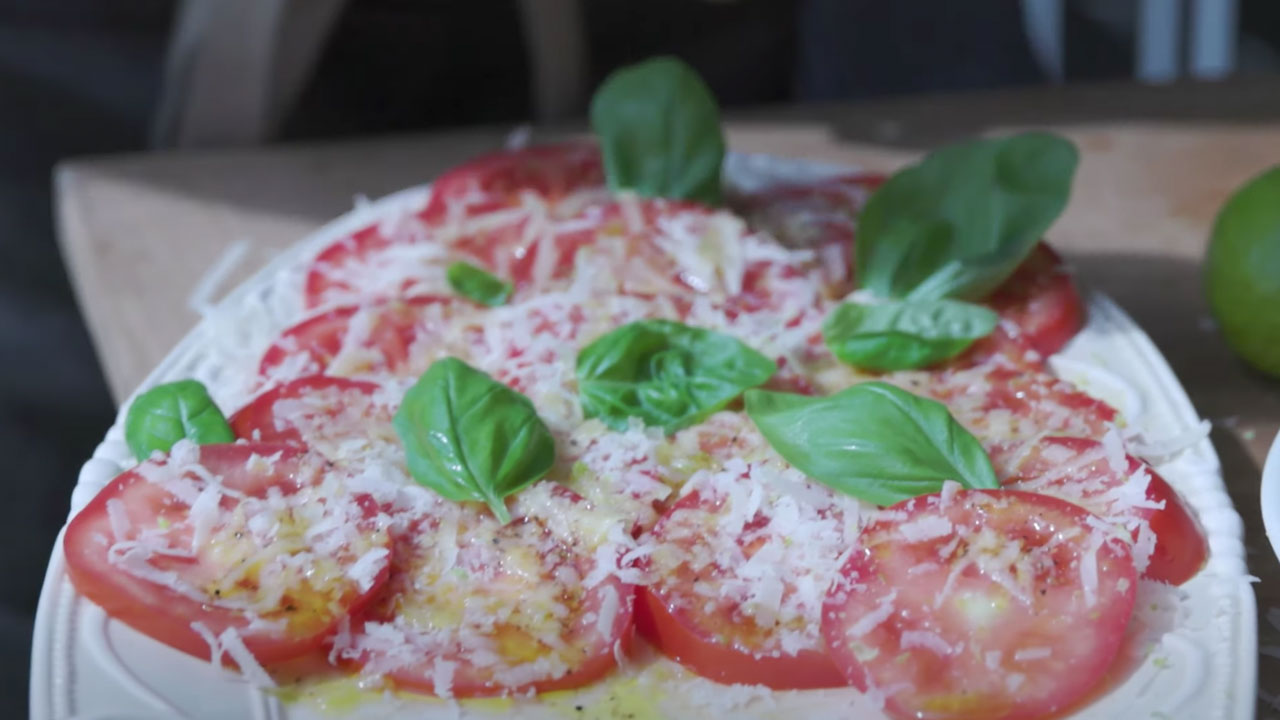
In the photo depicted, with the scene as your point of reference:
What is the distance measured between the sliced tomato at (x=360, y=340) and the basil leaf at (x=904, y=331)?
0.47 metres

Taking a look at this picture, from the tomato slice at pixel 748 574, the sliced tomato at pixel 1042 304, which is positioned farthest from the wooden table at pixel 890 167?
the tomato slice at pixel 748 574

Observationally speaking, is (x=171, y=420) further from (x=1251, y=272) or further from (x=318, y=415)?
(x=1251, y=272)

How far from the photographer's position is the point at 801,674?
0.92 meters

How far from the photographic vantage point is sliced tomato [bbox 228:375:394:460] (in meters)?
1.15

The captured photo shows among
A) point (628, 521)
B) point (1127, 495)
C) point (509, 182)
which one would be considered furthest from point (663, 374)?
point (509, 182)

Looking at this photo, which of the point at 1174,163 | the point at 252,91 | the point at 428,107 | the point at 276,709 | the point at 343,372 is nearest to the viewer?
the point at 276,709

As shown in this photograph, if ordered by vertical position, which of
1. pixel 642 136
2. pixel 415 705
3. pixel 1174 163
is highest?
Result: pixel 642 136

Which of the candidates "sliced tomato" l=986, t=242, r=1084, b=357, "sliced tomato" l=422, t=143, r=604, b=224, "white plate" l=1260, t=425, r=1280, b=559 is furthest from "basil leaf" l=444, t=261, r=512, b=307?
"white plate" l=1260, t=425, r=1280, b=559

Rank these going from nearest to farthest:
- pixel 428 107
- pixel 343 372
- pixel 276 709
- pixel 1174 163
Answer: pixel 276 709, pixel 343 372, pixel 1174 163, pixel 428 107

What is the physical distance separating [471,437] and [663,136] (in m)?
0.71

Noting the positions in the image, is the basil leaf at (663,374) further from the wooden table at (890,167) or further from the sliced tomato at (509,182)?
the wooden table at (890,167)

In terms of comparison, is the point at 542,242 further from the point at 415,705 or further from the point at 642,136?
the point at 415,705

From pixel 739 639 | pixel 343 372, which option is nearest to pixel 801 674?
pixel 739 639

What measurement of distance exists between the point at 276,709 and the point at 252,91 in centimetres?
164
